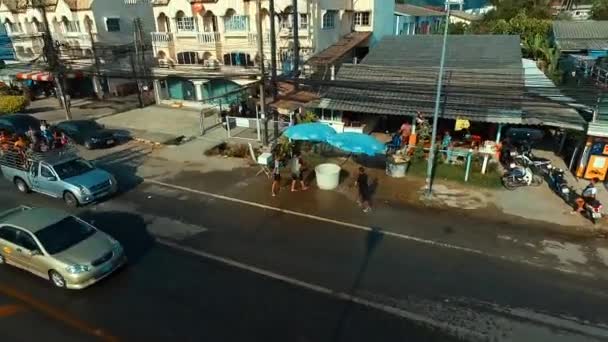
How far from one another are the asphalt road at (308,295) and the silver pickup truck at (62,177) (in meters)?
3.25

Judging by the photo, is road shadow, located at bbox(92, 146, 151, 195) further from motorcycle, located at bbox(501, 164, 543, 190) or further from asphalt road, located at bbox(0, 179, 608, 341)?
motorcycle, located at bbox(501, 164, 543, 190)

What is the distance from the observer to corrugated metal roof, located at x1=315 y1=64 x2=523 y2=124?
18.0 m

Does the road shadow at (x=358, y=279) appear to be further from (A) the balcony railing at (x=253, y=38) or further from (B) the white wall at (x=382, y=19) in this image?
(B) the white wall at (x=382, y=19)

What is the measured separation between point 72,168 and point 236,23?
57.6 feet

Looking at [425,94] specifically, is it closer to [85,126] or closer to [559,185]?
[559,185]

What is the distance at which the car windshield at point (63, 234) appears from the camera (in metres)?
9.87

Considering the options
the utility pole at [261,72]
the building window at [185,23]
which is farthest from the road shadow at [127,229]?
the building window at [185,23]

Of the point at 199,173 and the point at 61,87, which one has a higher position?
the point at 61,87

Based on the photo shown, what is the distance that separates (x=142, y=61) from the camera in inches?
1220

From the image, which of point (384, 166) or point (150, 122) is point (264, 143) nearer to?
point (384, 166)

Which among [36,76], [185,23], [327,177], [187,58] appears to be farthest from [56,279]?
[36,76]

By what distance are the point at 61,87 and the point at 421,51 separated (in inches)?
1019

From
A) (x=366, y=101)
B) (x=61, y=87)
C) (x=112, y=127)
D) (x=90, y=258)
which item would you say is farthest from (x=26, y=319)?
(x=61, y=87)

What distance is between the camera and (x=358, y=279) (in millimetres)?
10281
